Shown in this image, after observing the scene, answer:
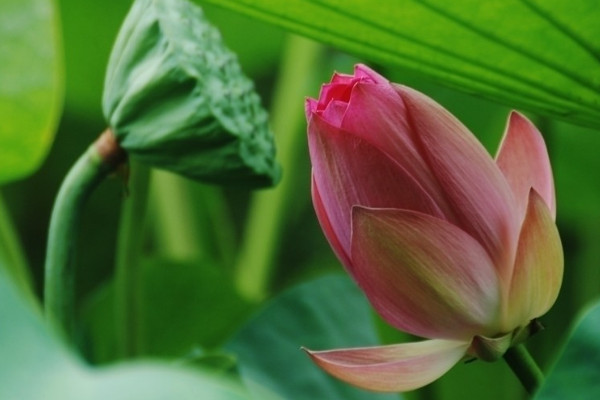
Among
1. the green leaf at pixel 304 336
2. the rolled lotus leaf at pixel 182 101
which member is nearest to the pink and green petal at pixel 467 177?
the rolled lotus leaf at pixel 182 101

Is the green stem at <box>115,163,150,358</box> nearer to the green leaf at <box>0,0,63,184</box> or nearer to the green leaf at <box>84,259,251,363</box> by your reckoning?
the green leaf at <box>0,0,63,184</box>

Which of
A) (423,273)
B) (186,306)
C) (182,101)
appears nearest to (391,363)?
(423,273)

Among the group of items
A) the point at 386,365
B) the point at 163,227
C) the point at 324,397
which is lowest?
the point at 163,227

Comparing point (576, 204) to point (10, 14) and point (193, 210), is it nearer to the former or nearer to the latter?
point (193, 210)

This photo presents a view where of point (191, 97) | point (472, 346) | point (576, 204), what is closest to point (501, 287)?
point (472, 346)

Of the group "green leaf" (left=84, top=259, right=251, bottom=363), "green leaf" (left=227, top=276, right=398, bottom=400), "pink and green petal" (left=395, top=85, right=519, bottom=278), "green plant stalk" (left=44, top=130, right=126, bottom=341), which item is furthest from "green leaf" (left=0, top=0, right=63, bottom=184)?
"green leaf" (left=84, top=259, right=251, bottom=363)

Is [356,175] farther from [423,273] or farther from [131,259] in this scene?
[131,259]
